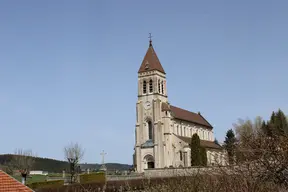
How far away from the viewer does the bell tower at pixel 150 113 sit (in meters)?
60.9

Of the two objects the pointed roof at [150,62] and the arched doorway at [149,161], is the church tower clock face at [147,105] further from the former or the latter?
the arched doorway at [149,161]

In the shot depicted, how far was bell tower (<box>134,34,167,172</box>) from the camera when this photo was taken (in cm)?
6091

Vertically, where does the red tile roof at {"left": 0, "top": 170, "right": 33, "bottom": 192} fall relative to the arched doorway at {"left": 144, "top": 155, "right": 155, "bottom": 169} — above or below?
below

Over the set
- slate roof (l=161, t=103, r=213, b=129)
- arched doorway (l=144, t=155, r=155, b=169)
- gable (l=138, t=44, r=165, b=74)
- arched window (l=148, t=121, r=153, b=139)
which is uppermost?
gable (l=138, t=44, r=165, b=74)

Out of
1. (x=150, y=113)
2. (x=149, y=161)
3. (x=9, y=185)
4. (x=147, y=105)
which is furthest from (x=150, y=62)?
(x=9, y=185)

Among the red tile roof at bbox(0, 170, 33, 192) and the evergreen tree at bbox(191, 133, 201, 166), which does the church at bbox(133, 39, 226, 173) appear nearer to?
the evergreen tree at bbox(191, 133, 201, 166)

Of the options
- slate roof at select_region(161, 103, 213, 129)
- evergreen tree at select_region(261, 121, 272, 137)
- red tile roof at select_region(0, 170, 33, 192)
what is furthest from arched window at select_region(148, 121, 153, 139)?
red tile roof at select_region(0, 170, 33, 192)

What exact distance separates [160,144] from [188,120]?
41.0 ft

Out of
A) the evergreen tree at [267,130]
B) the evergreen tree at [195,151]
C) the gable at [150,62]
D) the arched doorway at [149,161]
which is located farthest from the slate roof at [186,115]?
the evergreen tree at [267,130]

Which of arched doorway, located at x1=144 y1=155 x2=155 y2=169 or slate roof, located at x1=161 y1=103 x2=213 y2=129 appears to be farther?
slate roof, located at x1=161 y1=103 x2=213 y2=129

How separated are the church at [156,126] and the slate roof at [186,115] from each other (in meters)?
0.17

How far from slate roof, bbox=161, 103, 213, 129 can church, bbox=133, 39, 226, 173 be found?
0.17 meters

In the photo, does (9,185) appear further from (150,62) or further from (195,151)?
(150,62)

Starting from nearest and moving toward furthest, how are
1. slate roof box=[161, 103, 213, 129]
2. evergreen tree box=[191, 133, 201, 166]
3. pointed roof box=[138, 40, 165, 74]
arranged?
evergreen tree box=[191, 133, 201, 166] < slate roof box=[161, 103, 213, 129] < pointed roof box=[138, 40, 165, 74]
